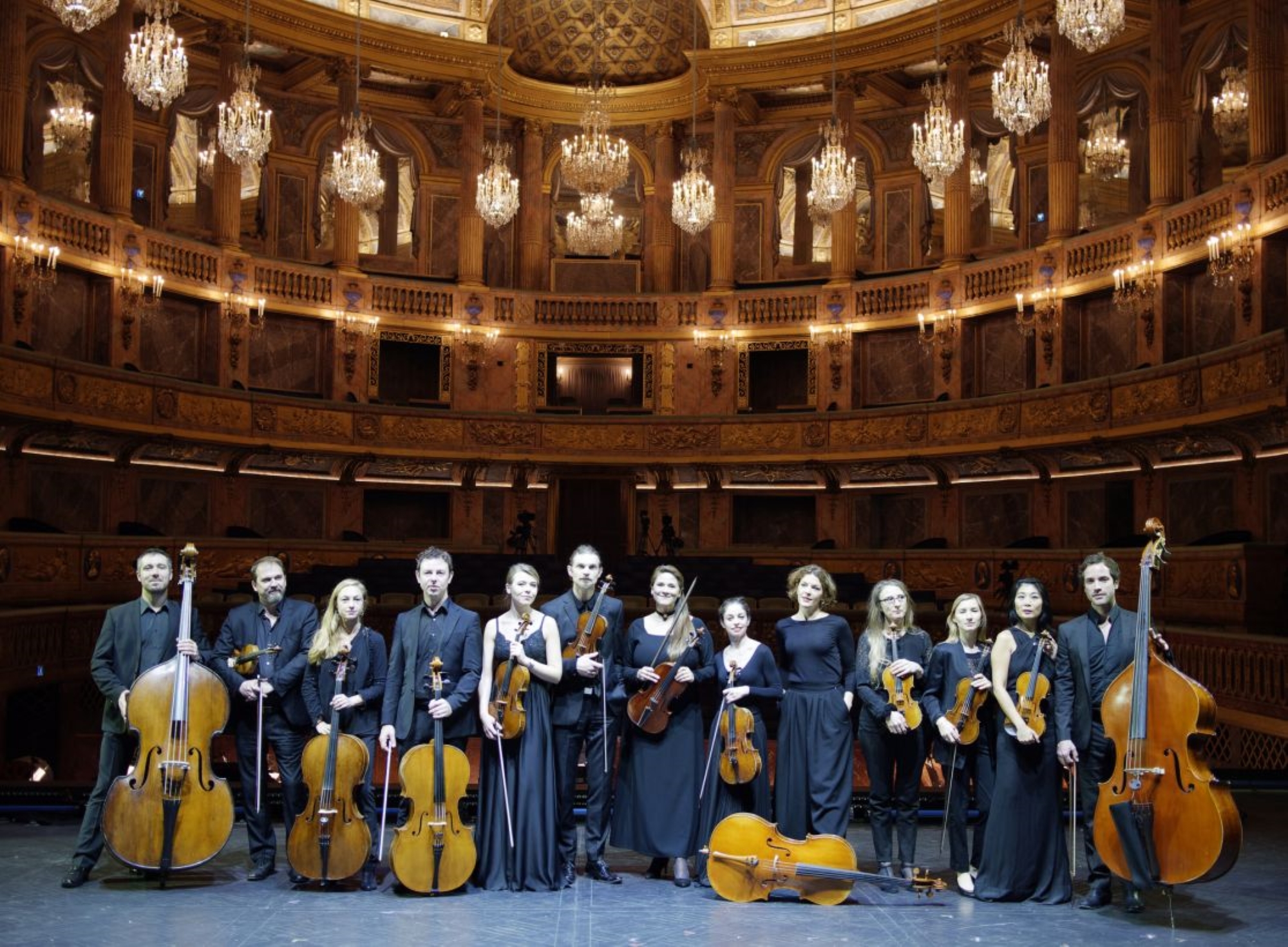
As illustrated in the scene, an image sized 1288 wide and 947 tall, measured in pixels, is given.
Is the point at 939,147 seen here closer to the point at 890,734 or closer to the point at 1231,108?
the point at 1231,108

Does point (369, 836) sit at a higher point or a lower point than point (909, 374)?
lower

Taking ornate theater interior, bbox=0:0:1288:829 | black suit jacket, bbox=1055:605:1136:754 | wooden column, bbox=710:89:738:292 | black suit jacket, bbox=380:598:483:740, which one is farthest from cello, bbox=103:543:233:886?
wooden column, bbox=710:89:738:292

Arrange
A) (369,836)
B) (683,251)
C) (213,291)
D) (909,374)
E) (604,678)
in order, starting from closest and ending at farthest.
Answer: (369,836) < (604,678) < (213,291) < (909,374) < (683,251)

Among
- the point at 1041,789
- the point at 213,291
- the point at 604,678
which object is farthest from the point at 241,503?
the point at 1041,789

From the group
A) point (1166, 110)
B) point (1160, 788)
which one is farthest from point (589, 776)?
point (1166, 110)

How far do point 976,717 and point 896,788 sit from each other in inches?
22.8

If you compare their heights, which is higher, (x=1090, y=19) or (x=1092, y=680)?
(x=1090, y=19)

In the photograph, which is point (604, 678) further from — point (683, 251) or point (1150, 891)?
point (683, 251)

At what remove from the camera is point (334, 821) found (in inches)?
224

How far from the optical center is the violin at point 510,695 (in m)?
5.93

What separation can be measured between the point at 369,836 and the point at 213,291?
16.7 m

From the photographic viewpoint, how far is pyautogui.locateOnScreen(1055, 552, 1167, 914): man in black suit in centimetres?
573

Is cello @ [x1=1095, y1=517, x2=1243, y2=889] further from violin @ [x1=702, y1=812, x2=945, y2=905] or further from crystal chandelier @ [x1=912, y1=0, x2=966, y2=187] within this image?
crystal chandelier @ [x1=912, y1=0, x2=966, y2=187]

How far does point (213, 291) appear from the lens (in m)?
20.6
